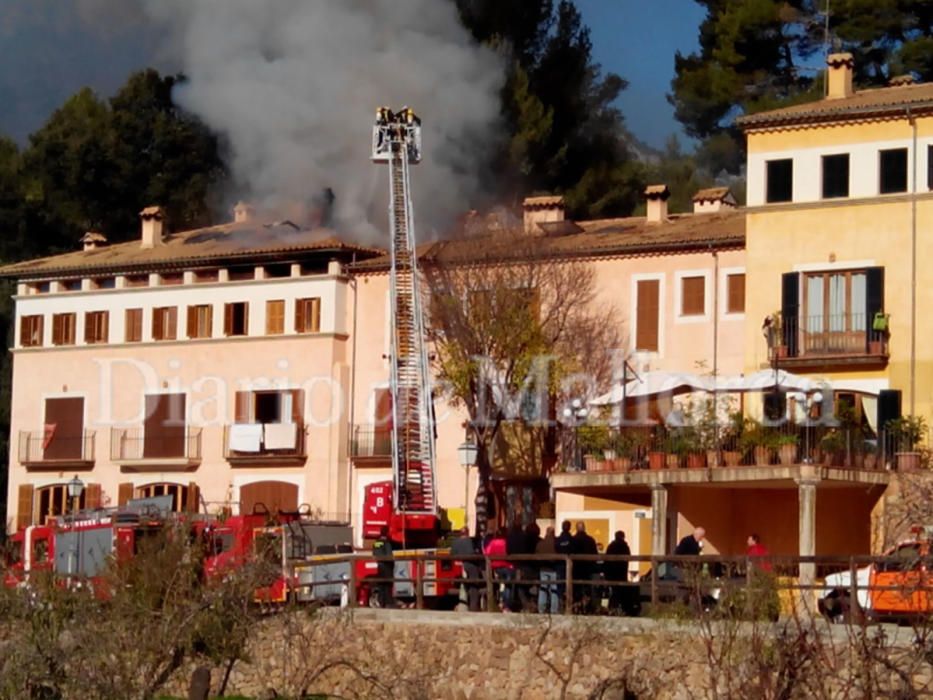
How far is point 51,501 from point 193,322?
643cm

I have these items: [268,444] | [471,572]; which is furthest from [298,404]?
[471,572]

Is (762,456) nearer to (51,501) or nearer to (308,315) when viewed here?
(308,315)

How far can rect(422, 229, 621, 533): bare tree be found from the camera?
5228 centimetres

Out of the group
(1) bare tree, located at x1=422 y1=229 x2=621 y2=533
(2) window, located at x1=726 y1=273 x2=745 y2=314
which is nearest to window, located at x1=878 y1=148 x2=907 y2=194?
(2) window, located at x1=726 y1=273 x2=745 y2=314

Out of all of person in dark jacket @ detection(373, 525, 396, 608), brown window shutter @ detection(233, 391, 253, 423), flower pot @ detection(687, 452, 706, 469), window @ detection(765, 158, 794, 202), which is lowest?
person in dark jacket @ detection(373, 525, 396, 608)

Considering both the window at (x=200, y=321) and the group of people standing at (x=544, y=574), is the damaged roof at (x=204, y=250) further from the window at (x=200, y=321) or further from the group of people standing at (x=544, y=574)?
the group of people standing at (x=544, y=574)

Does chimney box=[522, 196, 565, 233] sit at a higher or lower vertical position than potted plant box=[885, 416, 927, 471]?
higher

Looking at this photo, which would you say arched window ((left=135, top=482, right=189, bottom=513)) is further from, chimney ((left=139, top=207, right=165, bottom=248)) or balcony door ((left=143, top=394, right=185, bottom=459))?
chimney ((left=139, top=207, right=165, bottom=248))

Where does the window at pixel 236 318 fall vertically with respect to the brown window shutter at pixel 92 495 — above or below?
above

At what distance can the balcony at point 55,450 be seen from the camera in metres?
60.2

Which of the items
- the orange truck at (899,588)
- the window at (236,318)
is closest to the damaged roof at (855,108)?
the window at (236,318)

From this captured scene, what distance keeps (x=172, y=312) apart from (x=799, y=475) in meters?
24.8

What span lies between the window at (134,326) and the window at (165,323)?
0.52 metres

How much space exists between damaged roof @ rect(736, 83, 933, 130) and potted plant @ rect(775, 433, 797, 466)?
8.79m
